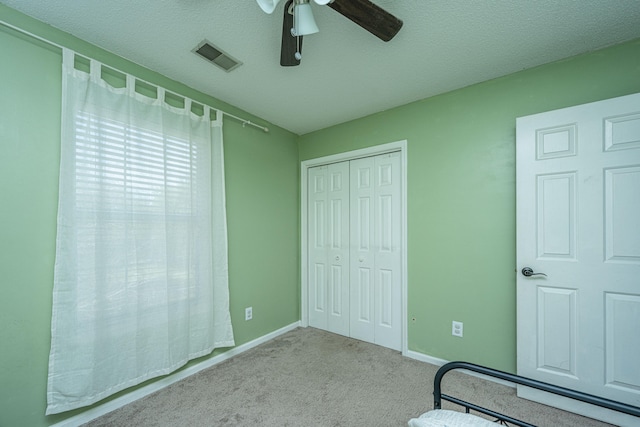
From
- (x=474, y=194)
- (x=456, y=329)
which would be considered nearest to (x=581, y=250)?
(x=474, y=194)

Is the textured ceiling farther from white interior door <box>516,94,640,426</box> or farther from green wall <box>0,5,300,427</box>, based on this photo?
white interior door <box>516,94,640,426</box>

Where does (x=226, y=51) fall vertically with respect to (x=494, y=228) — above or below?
above

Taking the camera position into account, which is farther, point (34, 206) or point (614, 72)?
point (614, 72)

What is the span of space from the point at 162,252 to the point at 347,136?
2.12 meters

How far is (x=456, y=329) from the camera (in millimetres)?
2256

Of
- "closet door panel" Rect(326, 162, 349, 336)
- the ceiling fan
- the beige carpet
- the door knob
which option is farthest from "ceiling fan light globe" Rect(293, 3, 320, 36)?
the beige carpet

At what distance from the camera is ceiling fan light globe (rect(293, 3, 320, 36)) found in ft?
3.90

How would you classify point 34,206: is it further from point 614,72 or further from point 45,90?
point 614,72

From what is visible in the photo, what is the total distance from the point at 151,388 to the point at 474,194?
114 inches

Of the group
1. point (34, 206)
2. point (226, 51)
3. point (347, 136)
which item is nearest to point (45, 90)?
point (34, 206)

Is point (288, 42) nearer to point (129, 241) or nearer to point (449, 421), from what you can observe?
point (129, 241)

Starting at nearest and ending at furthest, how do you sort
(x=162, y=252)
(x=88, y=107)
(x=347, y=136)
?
(x=88, y=107), (x=162, y=252), (x=347, y=136)

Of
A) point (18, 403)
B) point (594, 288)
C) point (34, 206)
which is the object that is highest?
point (34, 206)

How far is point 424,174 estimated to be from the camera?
246 cm
